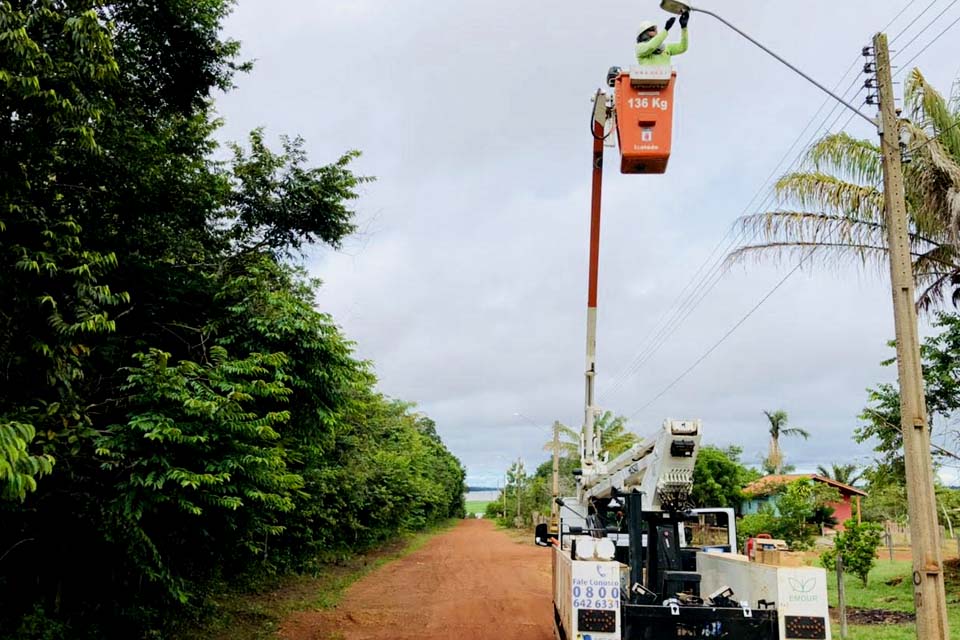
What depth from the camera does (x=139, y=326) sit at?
9.26 meters

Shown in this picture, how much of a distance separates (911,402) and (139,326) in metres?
9.04

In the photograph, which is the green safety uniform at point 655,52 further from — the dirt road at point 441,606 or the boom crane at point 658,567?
the dirt road at point 441,606

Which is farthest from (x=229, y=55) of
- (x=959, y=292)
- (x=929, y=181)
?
(x=959, y=292)

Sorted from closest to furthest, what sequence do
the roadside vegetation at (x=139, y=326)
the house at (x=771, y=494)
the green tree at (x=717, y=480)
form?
1. the roadside vegetation at (x=139, y=326)
2. the green tree at (x=717, y=480)
3. the house at (x=771, y=494)

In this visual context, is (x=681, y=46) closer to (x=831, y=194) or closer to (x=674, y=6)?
(x=674, y=6)

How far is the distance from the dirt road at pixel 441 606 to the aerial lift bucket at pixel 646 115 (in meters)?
8.26

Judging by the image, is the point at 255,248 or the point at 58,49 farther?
the point at 255,248

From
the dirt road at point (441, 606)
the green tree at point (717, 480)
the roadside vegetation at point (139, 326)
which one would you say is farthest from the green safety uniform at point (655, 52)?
the green tree at point (717, 480)

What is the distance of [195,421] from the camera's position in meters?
7.34

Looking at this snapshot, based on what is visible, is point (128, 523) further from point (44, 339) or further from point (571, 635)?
point (571, 635)

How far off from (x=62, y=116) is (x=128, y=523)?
4.04m

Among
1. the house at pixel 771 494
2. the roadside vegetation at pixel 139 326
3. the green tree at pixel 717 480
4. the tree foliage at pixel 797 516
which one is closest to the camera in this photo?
the roadside vegetation at pixel 139 326

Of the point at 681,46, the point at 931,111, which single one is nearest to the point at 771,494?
the point at 931,111

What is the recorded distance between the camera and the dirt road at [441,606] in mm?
12367
